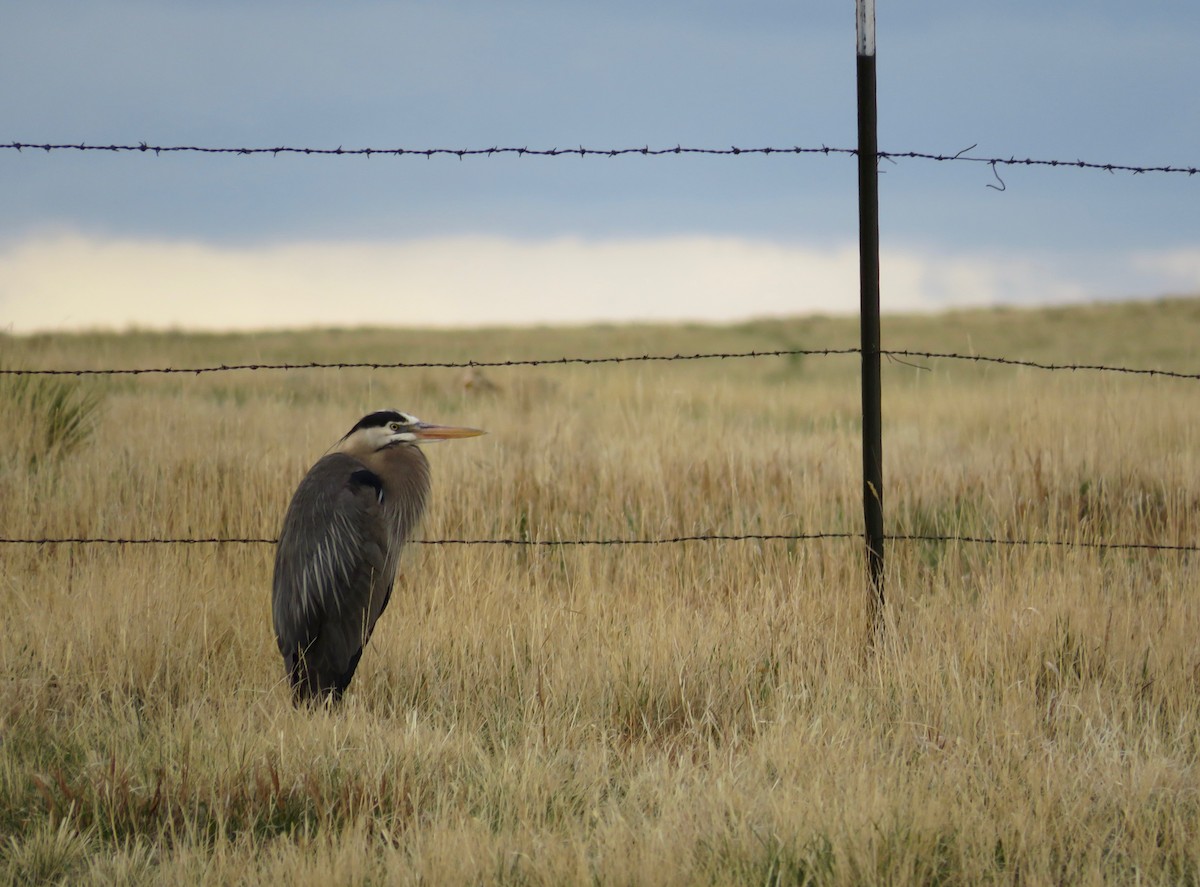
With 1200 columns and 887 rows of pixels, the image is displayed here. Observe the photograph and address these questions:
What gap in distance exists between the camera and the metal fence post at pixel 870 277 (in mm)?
4188

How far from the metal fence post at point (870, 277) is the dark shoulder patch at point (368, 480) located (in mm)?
1849

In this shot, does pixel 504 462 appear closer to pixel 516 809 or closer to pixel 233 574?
pixel 233 574

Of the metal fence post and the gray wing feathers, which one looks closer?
the gray wing feathers

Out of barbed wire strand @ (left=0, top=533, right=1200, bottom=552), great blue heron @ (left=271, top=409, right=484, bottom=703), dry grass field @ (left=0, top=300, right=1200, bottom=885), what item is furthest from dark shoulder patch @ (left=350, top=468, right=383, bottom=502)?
dry grass field @ (left=0, top=300, right=1200, bottom=885)

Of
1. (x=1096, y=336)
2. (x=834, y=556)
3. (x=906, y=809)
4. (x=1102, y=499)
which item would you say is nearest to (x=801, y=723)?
(x=906, y=809)

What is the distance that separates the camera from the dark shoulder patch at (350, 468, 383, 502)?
3.89 meters

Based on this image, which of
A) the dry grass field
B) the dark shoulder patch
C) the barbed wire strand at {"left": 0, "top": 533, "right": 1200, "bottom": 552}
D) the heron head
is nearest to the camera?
the dry grass field

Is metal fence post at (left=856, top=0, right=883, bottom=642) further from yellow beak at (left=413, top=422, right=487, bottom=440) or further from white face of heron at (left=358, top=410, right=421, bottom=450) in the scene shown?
white face of heron at (left=358, top=410, right=421, bottom=450)

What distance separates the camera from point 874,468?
14.1 ft

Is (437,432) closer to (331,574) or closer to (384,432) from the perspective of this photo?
(384,432)

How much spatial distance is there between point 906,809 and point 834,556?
232 centimetres

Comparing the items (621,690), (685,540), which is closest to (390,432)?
(621,690)

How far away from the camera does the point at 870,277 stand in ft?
13.8

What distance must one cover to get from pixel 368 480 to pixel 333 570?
0.34 meters
